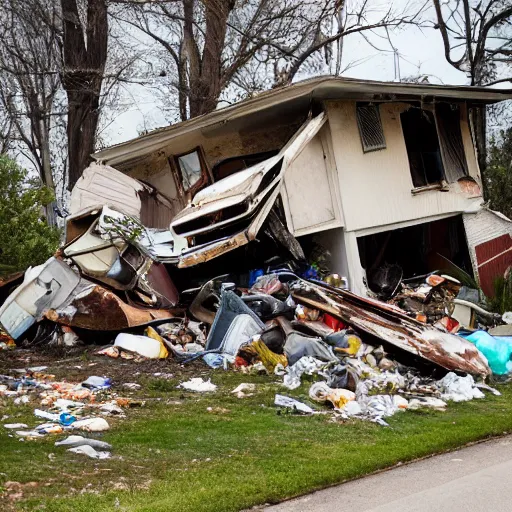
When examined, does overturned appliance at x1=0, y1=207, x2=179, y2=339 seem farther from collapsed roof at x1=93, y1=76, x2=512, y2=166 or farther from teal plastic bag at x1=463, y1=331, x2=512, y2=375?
teal plastic bag at x1=463, y1=331, x2=512, y2=375

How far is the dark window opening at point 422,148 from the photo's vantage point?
18.0m

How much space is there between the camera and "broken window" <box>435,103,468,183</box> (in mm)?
17938

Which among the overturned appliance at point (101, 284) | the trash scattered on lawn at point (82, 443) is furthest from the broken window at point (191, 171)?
the trash scattered on lawn at point (82, 443)

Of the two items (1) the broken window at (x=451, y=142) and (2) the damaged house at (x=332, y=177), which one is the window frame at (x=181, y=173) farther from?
(1) the broken window at (x=451, y=142)

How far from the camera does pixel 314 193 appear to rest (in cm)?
1571

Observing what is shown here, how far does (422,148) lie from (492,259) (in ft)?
10.2

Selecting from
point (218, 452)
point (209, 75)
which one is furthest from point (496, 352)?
point (209, 75)

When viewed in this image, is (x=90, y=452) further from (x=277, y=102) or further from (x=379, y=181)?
(x=379, y=181)

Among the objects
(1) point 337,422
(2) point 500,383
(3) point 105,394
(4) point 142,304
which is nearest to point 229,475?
(1) point 337,422

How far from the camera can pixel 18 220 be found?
17.8 m

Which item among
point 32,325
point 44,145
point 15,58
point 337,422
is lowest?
point 337,422

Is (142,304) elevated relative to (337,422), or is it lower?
elevated

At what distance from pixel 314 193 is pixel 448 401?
679 cm

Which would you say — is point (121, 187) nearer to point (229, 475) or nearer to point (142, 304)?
point (142, 304)
